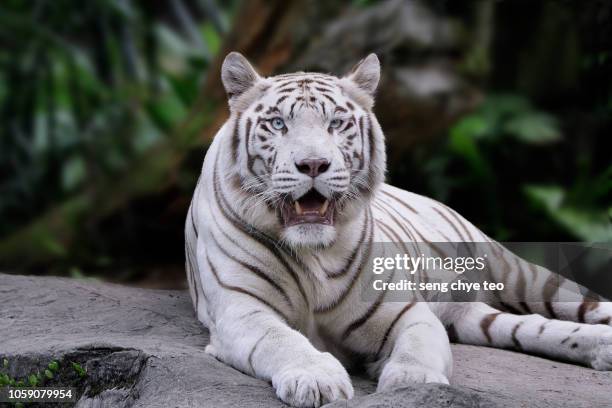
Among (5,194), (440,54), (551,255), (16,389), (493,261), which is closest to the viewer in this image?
(16,389)

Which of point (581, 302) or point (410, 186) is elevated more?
point (410, 186)

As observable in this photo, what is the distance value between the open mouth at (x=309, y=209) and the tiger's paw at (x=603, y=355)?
139 centimetres

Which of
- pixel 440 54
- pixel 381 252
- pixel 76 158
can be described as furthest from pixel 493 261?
pixel 76 158

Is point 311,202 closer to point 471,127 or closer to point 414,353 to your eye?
point 414,353

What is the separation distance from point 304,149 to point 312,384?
931mm

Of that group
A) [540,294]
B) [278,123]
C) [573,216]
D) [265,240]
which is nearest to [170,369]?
[265,240]

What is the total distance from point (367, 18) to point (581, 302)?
413 centimetres

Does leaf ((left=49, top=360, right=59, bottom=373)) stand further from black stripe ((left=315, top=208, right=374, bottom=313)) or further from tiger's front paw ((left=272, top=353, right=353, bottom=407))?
black stripe ((left=315, top=208, right=374, bottom=313))

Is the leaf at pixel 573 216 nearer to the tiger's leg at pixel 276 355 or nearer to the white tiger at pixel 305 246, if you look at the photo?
the white tiger at pixel 305 246

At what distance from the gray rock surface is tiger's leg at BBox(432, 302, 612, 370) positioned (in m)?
0.09

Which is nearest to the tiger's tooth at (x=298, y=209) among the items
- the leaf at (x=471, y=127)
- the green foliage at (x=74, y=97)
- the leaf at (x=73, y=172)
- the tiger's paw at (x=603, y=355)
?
the tiger's paw at (x=603, y=355)

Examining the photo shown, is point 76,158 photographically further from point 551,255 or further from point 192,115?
point 551,255

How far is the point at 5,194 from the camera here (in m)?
9.88

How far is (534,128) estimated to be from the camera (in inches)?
299
